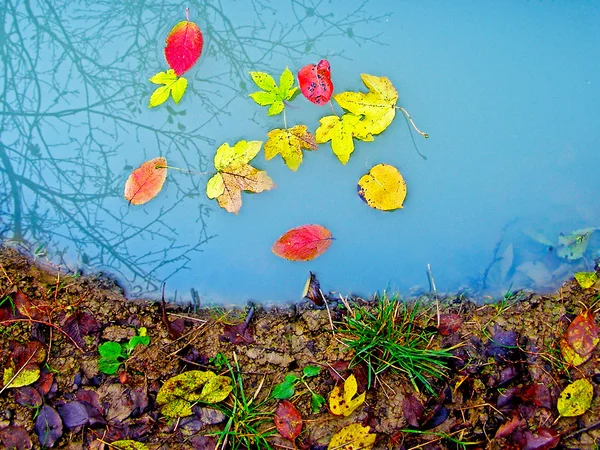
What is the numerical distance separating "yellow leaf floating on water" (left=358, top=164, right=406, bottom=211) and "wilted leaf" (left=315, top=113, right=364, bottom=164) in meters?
0.11

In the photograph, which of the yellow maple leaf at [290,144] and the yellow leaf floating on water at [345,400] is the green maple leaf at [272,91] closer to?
the yellow maple leaf at [290,144]

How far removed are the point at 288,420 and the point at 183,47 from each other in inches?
54.0

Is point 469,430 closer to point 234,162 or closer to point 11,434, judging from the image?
point 234,162

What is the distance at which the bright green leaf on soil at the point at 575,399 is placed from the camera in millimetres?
1543

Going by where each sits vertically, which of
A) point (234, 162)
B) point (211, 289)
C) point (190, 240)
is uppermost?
point (234, 162)

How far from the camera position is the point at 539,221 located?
1.73m

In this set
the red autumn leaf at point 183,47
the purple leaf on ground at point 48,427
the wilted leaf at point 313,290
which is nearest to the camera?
the purple leaf on ground at point 48,427

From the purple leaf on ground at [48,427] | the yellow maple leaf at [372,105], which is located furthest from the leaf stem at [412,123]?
the purple leaf on ground at [48,427]

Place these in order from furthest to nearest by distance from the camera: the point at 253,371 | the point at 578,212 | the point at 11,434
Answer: the point at 578,212 < the point at 253,371 < the point at 11,434

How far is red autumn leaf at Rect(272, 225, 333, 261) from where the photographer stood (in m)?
1.69

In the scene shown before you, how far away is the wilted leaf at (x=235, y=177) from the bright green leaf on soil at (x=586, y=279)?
3.72ft

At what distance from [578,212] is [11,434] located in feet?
6.70

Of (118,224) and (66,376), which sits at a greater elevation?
(118,224)

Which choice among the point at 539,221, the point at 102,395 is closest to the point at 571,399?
the point at 539,221
